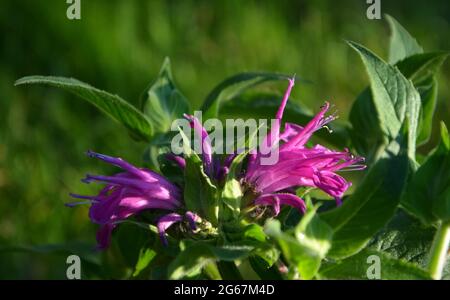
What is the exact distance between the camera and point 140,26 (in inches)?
98.6

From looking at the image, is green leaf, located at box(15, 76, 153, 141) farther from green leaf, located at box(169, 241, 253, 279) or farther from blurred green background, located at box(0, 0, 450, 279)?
blurred green background, located at box(0, 0, 450, 279)

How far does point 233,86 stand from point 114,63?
1.43 metres

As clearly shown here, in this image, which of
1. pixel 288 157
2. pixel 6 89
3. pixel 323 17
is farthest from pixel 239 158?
pixel 323 17

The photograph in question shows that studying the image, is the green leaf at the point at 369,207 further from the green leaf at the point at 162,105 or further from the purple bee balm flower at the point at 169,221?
the green leaf at the point at 162,105

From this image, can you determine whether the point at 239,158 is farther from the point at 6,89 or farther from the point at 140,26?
the point at 140,26

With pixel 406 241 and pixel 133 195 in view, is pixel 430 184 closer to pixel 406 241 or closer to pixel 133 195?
pixel 406 241

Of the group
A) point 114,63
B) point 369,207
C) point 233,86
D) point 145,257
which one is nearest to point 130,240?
point 145,257

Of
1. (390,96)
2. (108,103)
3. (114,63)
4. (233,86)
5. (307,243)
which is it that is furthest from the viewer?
(114,63)

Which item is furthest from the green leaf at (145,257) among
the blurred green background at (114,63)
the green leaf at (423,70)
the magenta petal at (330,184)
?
the blurred green background at (114,63)

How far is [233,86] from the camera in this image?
2.96ft

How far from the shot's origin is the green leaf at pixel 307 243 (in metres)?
0.55

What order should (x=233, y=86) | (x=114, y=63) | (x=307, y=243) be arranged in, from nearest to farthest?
(x=307, y=243) → (x=233, y=86) → (x=114, y=63)

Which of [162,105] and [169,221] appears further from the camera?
[162,105]
